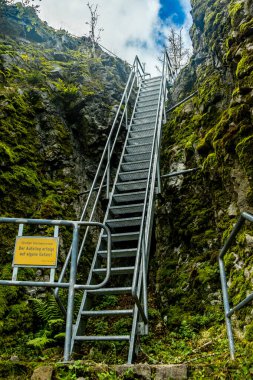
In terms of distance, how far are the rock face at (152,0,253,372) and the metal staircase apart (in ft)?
1.77

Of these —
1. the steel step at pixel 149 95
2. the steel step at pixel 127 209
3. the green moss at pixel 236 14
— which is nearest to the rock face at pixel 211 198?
the green moss at pixel 236 14

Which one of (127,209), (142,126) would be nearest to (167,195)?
(127,209)

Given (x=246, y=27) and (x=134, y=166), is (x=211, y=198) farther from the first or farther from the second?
(x=246, y=27)

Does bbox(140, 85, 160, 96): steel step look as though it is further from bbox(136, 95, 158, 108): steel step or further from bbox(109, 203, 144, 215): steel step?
bbox(109, 203, 144, 215): steel step

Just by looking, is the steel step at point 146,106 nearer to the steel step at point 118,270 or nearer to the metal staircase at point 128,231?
the metal staircase at point 128,231

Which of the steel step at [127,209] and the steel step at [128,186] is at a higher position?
the steel step at [128,186]

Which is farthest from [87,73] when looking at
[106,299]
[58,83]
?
[106,299]

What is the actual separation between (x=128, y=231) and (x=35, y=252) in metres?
4.05

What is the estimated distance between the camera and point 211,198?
17.7 ft

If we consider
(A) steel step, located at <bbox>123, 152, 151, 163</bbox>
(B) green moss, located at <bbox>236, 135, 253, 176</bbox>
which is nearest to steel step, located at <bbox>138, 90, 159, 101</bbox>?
(A) steel step, located at <bbox>123, 152, 151, 163</bbox>

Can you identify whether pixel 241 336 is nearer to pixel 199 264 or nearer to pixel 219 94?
pixel 199 264

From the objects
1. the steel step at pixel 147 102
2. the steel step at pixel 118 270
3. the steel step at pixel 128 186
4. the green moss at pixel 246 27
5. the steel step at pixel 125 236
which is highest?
the steel step at pixel 147 102

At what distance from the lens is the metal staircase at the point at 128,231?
13.4ft

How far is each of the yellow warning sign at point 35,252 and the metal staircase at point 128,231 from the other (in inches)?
26.5
